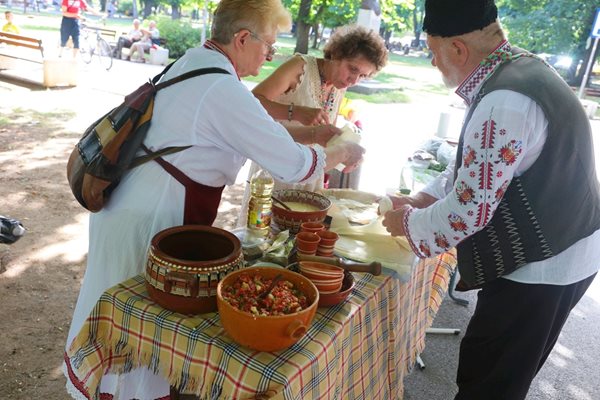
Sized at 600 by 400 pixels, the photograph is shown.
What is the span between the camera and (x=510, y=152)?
1396mm

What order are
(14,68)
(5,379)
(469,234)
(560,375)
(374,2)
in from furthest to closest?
(14,68) < (374,2) < (560,375) < (5,379) < (469,234)

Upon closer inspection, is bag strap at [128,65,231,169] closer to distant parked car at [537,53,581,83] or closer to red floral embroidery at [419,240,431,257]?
red floral embroidery at [419,240,431,257]

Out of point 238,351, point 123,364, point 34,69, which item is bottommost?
point 34,69

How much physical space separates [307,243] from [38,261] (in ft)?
9.41

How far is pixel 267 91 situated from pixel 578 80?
2376 centimetres

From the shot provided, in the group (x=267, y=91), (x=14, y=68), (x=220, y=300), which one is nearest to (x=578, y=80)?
(x=14, y=68)

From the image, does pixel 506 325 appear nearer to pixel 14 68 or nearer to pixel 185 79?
pixel 185 79

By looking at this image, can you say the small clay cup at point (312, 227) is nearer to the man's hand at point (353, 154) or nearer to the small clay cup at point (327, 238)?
the small clay cup at point (327, 238)

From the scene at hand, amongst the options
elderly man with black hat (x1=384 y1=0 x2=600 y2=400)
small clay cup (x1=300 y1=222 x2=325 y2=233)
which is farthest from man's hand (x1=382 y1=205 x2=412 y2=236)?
small clay cup (x1=300 y1=222 x2=325 y2=233)

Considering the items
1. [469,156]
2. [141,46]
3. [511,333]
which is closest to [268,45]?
[469,156]

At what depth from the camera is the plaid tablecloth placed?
126cm

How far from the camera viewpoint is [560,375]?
10.5 feet

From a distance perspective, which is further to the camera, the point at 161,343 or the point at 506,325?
the point at 506,325

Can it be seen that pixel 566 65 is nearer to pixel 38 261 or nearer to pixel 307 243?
pixel 38 261
